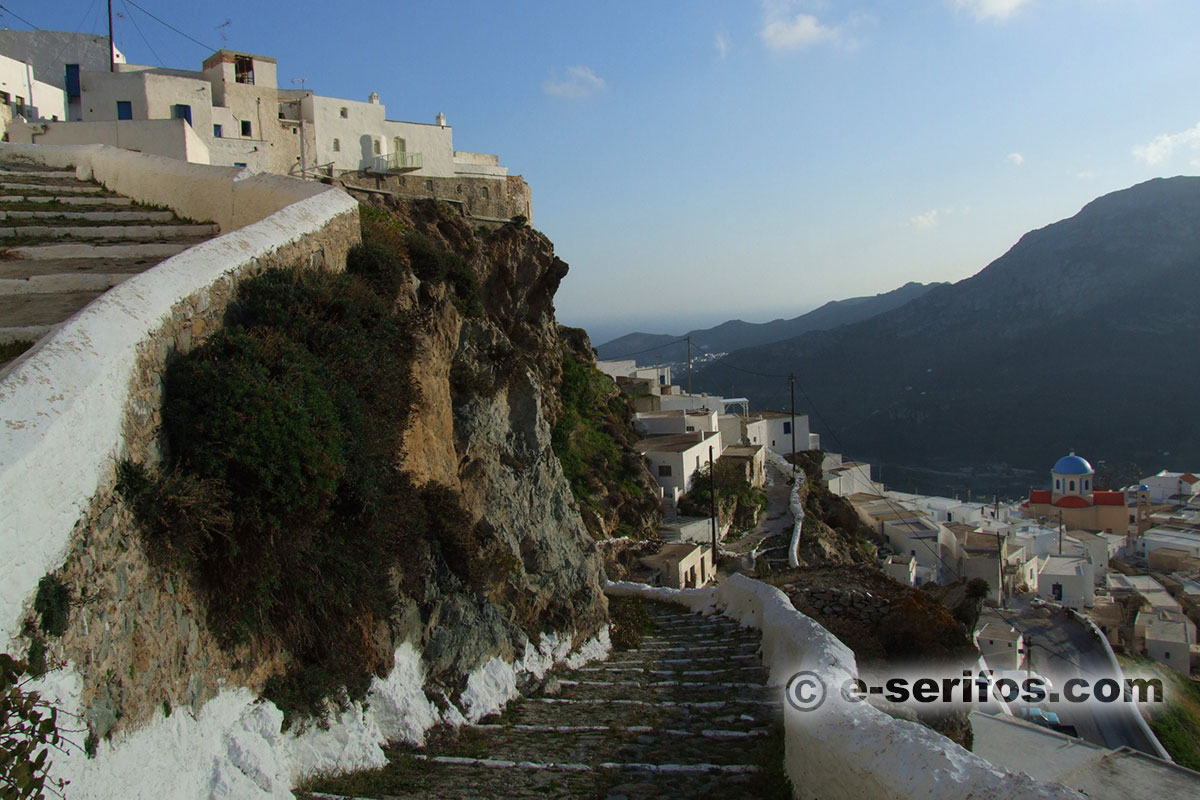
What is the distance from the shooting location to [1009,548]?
44.3m

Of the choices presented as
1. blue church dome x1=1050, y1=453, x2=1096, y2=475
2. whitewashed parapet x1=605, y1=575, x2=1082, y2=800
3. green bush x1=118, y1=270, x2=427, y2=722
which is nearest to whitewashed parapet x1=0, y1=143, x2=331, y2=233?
green bush x1=118, y1=270, x2=427, y2=722

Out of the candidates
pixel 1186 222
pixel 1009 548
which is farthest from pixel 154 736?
pixel 1186 222

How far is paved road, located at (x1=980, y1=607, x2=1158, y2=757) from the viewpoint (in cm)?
2386

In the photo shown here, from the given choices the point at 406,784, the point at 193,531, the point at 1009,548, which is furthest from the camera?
the point at 1009,548

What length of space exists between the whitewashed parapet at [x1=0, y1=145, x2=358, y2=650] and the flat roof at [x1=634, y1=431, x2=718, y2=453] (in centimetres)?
2482

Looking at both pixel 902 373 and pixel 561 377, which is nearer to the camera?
pixel 561 377

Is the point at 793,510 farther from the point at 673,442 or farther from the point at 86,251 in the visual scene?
the point at 86,251

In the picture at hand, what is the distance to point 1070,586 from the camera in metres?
41.6

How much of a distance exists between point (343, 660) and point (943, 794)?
14.4 feet

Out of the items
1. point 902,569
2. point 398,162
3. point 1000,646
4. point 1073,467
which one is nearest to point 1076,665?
point 1000,646

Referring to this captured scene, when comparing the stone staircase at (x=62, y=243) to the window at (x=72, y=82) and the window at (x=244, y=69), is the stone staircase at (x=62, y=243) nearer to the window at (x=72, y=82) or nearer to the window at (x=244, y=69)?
the window at (x=72, y=82)

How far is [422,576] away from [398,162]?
2372 cm

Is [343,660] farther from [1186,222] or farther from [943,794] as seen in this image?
A: [1186,222]

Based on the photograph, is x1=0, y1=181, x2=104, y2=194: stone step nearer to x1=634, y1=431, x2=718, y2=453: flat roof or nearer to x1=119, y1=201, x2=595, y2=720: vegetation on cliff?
x1=119, y1=201, x2=595, y2=720: vegetation on cliff
